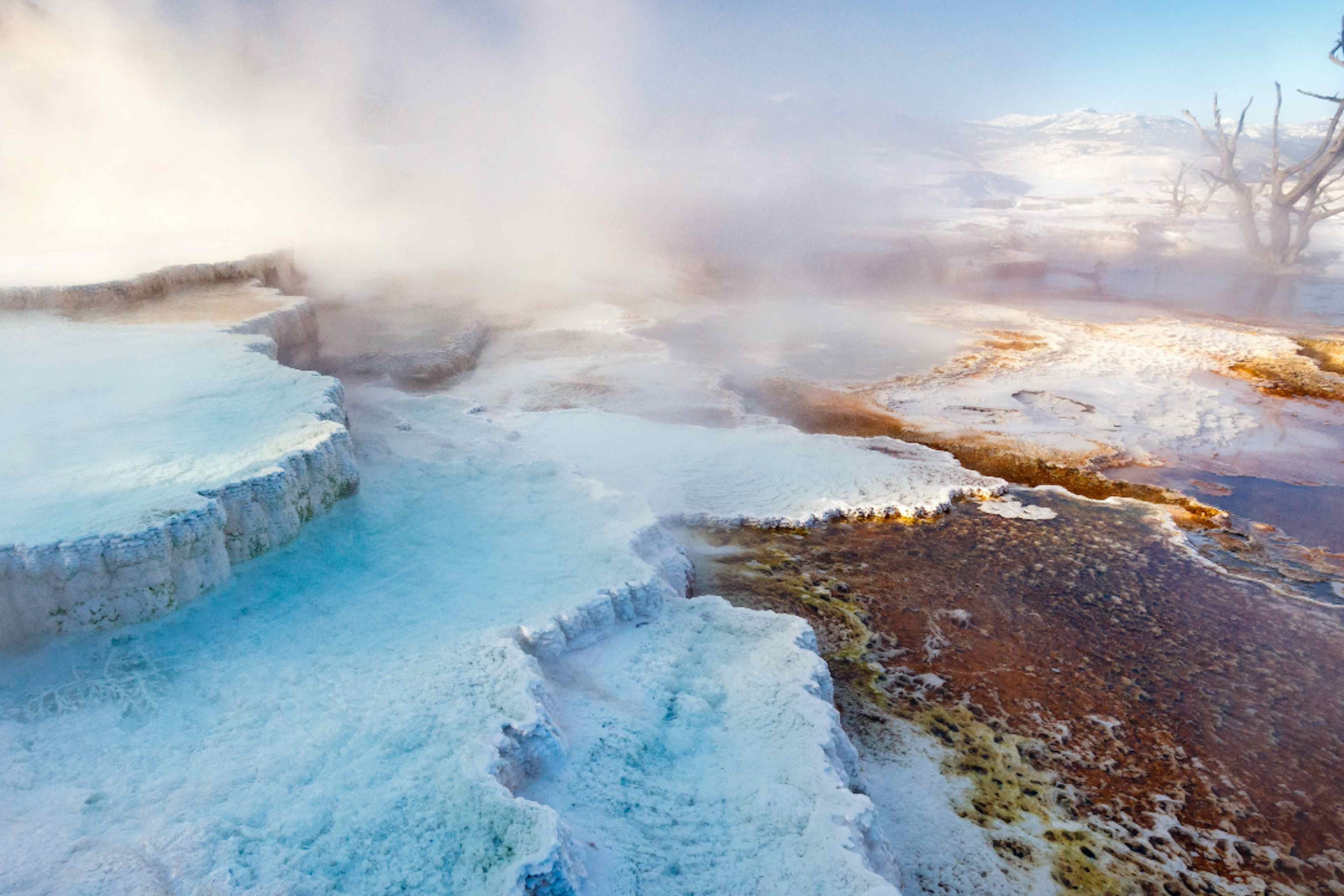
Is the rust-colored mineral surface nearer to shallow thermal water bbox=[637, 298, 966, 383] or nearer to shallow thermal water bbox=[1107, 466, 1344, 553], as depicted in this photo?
shallow thermal water bbox=[1107, 466, 1344, 553]

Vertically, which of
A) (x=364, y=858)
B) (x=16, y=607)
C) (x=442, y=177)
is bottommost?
(x=364, y=858)

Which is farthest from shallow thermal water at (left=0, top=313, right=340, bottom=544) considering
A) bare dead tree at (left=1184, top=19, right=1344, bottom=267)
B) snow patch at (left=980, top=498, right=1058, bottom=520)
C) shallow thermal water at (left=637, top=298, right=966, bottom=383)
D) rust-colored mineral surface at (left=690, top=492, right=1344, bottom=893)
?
bare dead tree at (left=1184, top=19, right=1344, bottom=267)

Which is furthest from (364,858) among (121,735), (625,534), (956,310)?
(956,310)

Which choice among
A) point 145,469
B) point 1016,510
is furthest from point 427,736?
point 1016,510

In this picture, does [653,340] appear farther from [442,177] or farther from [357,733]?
[442,177]

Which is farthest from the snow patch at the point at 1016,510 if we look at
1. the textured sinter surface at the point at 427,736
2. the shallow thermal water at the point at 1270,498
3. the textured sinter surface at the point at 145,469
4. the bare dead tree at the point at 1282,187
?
the bare dead tree at the point at 1282,187

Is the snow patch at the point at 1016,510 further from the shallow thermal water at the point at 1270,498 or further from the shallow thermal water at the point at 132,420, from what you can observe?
the shallow thermal water at the point at 132,420
